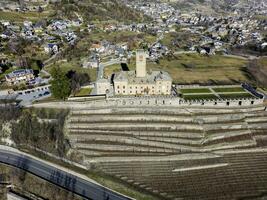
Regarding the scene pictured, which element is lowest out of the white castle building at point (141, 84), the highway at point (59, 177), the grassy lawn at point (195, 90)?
the highway at point (59, 177)

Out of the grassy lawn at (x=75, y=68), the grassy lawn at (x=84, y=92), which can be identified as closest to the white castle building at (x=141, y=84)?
the grassy lawn at (x=84, y=92)

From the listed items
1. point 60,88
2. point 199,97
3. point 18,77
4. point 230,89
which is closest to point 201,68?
point 230,89

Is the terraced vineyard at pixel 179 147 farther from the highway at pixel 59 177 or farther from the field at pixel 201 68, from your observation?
the field at pixel 201 68

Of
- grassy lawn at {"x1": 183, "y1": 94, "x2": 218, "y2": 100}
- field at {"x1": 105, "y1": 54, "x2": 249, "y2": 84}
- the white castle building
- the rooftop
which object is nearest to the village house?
field at {"x1": 105, "y1": 54, "x2": 249, "y2": 84}

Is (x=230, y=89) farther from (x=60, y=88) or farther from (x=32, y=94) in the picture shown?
(x=32, y=94)

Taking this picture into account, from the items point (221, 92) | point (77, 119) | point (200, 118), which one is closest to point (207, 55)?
point (221, 92)

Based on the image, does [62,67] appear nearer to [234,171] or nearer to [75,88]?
[75,88]

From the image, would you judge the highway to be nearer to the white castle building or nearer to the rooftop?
the white castle building
